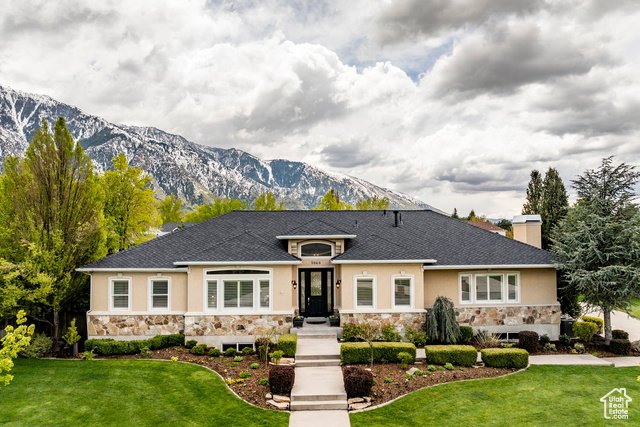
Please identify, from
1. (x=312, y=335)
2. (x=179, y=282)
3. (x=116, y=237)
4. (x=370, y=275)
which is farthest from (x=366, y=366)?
(x=116, y=237)

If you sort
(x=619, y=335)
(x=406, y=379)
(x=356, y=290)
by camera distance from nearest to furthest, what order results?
(x=406, y=379) → (x=356, y=290) → (x=619, y=335)

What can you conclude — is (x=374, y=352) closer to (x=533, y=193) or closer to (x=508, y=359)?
(x=508, y=359)

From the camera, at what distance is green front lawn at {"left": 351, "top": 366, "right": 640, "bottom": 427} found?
31.7 ft

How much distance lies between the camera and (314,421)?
9883 mm

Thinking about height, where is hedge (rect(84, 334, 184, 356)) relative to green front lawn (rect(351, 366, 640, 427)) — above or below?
above

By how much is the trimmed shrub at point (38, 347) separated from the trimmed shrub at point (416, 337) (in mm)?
15044

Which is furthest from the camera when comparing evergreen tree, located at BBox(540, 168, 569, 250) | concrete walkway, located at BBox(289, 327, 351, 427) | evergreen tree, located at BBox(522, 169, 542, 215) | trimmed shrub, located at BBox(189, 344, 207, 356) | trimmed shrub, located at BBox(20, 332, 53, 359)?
evergreen tree, located at BBox(522, 169, 542, 215)

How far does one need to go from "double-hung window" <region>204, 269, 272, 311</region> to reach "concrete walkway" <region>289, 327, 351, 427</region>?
2303 millimetres

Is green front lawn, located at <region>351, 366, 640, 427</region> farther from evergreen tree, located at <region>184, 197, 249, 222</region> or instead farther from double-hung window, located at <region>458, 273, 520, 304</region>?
evergreen tree, located at <region>184, 197, 249, 222</region>

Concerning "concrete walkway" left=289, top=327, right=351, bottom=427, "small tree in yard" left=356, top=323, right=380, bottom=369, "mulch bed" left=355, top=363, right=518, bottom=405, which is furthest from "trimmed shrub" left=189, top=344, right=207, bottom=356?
"mulch bed" left=355, top=363, right=518, bottom=405

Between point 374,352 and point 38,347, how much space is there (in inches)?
530

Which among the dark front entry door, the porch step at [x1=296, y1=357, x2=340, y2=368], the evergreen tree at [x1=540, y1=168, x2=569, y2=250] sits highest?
the evergreen tree at [x1=540, y1=168, x2=569, y2=250]

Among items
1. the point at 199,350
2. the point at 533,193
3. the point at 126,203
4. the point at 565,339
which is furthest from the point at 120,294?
the point at 533,193

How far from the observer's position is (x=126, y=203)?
28438mm
